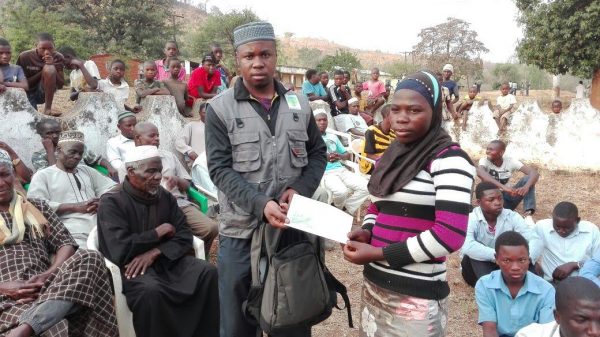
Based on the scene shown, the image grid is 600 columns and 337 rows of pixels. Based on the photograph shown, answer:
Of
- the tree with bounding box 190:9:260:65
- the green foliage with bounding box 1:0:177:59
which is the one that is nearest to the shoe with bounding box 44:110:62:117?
the green foliage with bounding box 1:0:177:59

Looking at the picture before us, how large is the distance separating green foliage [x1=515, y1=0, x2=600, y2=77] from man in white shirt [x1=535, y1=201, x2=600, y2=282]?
13.6 meters

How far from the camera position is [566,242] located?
4332mm

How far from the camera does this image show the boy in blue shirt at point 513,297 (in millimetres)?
3051

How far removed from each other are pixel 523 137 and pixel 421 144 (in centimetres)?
1022

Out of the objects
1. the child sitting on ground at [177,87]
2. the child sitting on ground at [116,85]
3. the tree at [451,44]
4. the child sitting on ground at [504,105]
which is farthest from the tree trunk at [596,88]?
the tree at [451,44]

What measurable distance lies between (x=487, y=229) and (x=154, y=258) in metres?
3.06

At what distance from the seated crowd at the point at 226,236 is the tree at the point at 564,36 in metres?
11.6

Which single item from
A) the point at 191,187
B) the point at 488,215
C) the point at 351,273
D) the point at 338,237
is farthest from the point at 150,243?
the point at 488,215

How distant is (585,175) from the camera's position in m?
10.1

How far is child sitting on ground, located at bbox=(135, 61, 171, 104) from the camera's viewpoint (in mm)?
7246

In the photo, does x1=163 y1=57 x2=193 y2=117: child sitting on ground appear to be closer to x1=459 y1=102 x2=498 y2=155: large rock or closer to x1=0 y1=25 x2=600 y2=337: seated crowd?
x1=0 y1=25 x2=600 y2=337: seated crowd

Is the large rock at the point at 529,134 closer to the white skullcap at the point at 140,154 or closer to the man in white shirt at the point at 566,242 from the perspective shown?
the man in white shirt at the point at 566,242

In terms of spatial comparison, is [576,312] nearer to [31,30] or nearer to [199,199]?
[199,199]

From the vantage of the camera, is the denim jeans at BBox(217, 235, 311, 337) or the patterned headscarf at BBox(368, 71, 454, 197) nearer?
the patterned headscarf at BBox(368, 71, 454, 197)
